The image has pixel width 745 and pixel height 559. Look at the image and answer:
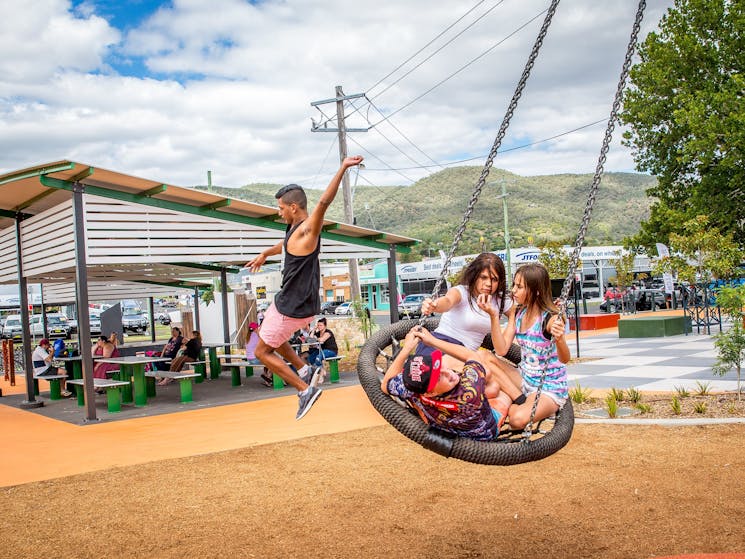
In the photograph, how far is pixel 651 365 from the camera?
46.1ft

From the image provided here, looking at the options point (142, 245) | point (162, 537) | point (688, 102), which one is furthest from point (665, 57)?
point (162, 537)

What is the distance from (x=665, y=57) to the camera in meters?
23.9

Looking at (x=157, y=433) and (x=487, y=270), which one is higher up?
(x=487, y=270)

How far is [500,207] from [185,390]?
9438 cm

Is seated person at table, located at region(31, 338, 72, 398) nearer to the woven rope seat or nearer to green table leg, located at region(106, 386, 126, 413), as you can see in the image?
green table leg, located at region(106, 386, 126, 413)

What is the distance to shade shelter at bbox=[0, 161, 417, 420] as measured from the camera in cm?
1116

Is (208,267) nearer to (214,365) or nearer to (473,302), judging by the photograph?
(214,365)

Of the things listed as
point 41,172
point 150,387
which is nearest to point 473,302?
point 41,172

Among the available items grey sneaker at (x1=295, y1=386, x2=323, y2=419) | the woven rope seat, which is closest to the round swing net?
the woven rope seat

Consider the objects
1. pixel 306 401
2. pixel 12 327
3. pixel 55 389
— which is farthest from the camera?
pixel 12 327

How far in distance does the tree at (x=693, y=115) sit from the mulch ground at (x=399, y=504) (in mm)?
16370

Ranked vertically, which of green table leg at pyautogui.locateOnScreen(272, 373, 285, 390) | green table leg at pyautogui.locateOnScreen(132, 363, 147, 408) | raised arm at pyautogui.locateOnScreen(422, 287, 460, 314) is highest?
raised arm at pyautogui.locateOnScreen(422, 287, 460, 314)

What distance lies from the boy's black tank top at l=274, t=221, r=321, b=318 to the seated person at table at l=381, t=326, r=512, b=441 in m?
0.76

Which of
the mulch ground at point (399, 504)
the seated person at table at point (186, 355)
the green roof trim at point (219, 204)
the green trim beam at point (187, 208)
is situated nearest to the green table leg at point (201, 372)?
the seated person at table at point (186, 355)
